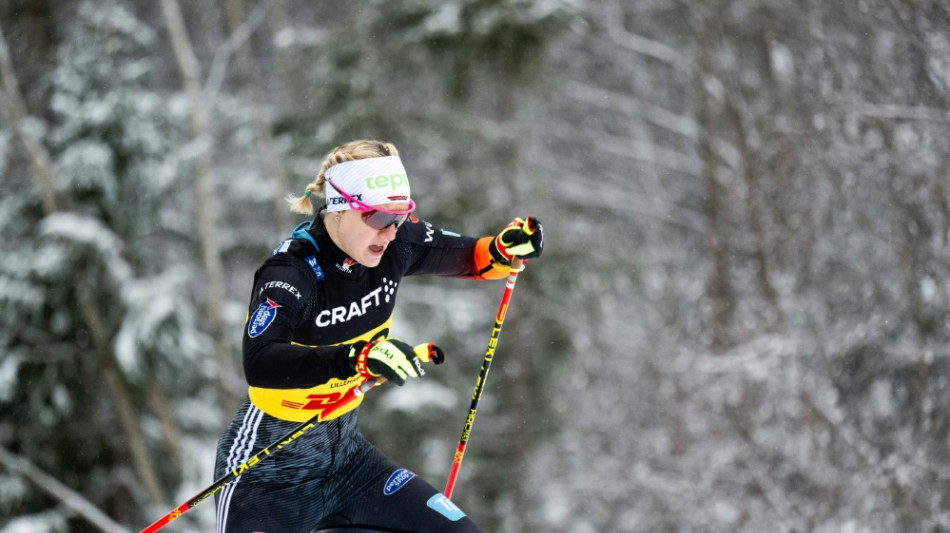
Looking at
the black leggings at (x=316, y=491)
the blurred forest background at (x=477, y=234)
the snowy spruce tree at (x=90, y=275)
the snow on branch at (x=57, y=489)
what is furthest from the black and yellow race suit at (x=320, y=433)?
the snow on branch at (x=57, y=489)

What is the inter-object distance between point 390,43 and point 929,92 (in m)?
5.56

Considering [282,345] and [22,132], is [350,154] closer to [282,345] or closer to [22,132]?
[282,345]

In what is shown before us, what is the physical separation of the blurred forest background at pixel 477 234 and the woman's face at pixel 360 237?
606 cm

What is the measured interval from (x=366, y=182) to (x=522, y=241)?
30.0 inches

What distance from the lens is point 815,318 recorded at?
9.87m

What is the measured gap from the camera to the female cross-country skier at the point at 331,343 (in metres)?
3.31

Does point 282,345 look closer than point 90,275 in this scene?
Yes

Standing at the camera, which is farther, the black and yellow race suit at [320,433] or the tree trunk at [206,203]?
the tree trunk at [206,203]

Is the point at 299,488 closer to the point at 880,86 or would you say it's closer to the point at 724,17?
the point at 880,86

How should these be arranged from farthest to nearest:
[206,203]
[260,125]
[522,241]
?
[206,203] < [260,125] < [522,241]

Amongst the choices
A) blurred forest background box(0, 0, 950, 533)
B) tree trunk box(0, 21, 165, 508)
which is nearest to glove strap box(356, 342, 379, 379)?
blurred forest background box(0, 0, 950, 533)

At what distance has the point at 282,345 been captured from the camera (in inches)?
120

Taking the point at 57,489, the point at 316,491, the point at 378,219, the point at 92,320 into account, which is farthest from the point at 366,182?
the point at 57,489

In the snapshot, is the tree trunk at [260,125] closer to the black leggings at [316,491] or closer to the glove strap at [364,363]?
the black leggings at [316,491]
